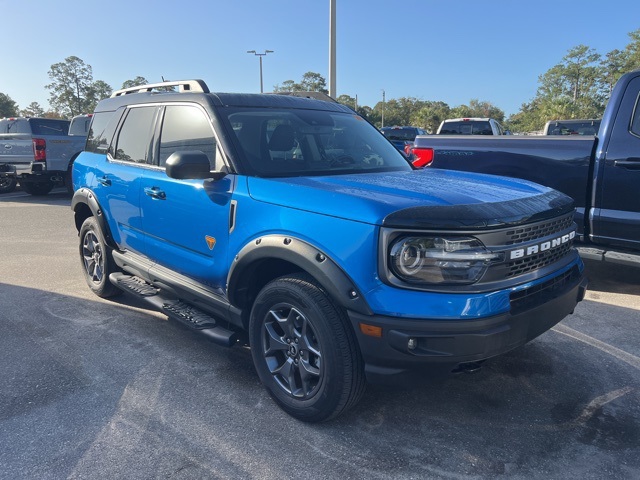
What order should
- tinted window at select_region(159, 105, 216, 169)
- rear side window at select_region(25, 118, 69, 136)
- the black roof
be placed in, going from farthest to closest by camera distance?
rear side window at select_region(25, 118, 69, 136) < the black roof < tinted window at select_region(159, 105, 216, 169)

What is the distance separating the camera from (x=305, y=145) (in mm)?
3541

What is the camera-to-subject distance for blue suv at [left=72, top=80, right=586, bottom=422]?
2.36 m

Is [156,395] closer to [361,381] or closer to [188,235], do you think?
[188,235]

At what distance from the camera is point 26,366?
11.8ft

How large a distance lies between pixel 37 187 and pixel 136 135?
1171cm

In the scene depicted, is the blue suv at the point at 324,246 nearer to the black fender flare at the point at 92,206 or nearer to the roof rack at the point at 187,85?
the roof rack at the point at 187,85

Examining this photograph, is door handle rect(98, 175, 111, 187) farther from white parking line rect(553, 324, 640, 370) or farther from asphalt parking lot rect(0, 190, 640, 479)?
white parking line rect(553, 324, 640, 370)

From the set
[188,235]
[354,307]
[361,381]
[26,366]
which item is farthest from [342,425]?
[26,366]

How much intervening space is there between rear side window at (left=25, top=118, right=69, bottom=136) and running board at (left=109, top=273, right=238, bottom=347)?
35.5ft

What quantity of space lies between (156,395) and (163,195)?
1.37m

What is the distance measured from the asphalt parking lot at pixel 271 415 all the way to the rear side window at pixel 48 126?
1061 cm

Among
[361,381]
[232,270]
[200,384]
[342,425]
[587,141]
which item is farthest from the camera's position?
[587,141]

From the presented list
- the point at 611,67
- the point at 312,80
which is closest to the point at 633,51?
the point at 611,67

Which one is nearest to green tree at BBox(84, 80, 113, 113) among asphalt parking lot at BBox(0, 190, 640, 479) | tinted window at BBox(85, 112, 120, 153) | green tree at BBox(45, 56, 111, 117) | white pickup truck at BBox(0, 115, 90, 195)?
green tree at BBox(45, 56, 111, 117)
